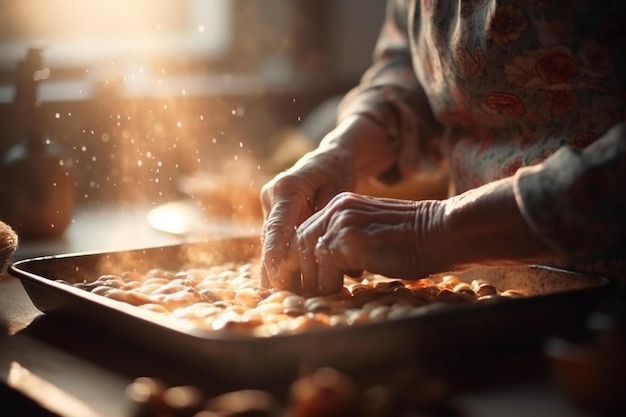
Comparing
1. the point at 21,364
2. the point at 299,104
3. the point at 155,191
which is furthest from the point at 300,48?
the point at 21,364

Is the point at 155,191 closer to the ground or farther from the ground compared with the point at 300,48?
closer to the ground

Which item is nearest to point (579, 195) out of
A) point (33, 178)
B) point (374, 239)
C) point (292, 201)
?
point (374, 239)

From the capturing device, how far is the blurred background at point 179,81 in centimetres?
294

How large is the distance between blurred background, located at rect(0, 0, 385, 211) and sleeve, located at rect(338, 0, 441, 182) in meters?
0.90

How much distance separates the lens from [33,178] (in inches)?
86.0

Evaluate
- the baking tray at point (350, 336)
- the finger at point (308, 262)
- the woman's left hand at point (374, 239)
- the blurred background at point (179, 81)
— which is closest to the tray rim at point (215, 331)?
the baking tray at point (350, 336)

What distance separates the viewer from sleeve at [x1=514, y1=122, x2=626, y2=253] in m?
1.00

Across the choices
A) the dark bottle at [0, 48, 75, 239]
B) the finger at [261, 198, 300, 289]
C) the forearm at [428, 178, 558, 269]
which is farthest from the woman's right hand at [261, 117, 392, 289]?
the dark bottle at [0, 48, 75, 239]

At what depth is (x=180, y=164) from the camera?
3.15 meters

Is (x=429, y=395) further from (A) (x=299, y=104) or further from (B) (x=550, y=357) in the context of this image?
(A) (x=299, y=104)

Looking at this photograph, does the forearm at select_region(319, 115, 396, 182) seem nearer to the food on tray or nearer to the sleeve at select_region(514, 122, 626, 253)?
the food on tray

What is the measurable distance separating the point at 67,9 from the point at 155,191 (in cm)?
86

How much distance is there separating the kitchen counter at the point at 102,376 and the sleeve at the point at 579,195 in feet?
0.47

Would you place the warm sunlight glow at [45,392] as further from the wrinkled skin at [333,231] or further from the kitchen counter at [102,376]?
the wrinkled skin at [333,231]
